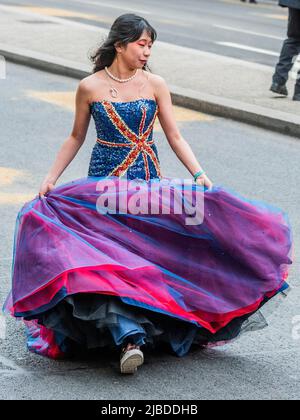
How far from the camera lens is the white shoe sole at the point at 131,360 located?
558 cm

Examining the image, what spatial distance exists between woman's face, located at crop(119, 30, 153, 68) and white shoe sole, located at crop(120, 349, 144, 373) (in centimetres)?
151

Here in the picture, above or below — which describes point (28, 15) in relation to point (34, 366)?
below

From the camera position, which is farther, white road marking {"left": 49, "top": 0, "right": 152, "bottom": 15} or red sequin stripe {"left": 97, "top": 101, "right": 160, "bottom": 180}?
white road marking {"left": 49, "top": 0, "right": 152, "bottom": 15}

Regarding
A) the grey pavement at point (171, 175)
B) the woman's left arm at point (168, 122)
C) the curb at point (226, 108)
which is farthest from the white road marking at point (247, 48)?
the woman's left arm at point (168, 122)

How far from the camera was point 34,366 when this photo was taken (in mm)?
5836

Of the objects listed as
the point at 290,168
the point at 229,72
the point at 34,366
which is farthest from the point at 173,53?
the point at 34,366

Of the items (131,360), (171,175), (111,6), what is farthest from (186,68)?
(131,360)

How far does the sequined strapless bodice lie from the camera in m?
6.13

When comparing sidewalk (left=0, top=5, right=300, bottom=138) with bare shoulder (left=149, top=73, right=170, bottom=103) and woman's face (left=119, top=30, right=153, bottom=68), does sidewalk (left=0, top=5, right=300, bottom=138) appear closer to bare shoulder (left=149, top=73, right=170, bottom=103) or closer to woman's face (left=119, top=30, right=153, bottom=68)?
bare shoulder (left=149, top=73, right=170, bottom=103)

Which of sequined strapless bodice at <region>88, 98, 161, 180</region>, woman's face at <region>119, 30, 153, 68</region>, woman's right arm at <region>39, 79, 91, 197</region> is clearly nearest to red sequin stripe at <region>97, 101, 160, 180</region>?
sequined strapless bodice at <region>88, 98, 161, 180</region>

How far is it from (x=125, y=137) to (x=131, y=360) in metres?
1.24

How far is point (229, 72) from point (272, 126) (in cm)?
341

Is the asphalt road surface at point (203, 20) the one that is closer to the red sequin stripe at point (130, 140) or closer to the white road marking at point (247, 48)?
the white road marking at point (247, 48)

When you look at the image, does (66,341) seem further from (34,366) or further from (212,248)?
(212,248)
